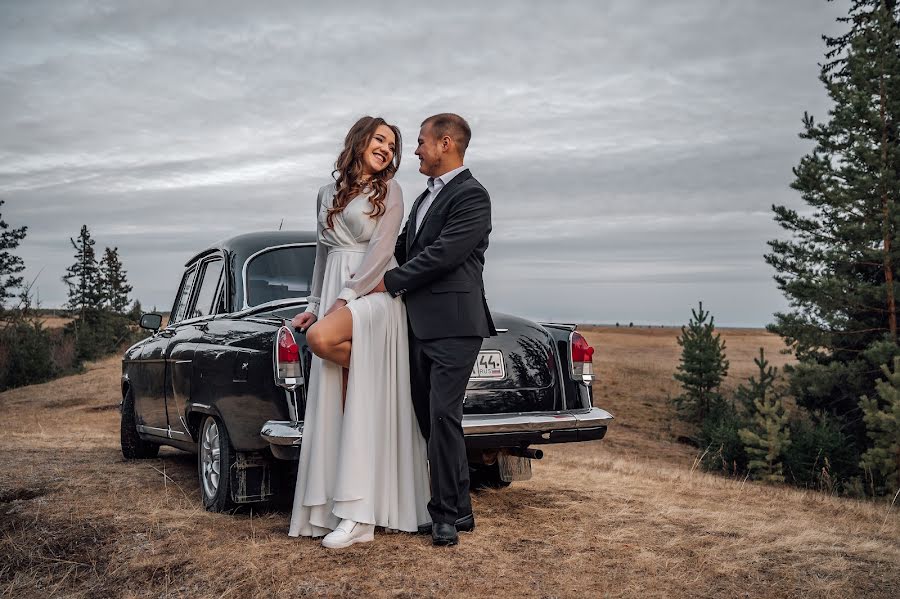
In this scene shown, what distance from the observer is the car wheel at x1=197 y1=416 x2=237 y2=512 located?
5.27 meters

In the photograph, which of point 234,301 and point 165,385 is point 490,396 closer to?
point 234,301

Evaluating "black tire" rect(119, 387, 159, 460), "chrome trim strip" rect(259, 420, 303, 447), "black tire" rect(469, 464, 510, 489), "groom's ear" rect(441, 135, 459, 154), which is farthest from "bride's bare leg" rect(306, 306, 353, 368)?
"black tire" rect(119, 387, 159, 460)

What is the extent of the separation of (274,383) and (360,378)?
683 mm

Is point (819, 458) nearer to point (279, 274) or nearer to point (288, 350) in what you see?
point (279, 274)

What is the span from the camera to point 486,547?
14.8 feet

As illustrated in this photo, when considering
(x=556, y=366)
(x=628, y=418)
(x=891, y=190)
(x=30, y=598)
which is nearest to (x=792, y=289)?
(x=891, y=190)

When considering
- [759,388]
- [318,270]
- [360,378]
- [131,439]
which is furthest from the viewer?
[759,388]

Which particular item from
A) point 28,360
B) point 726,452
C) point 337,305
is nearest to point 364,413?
point 337,305

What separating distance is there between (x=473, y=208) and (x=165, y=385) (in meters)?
3.56

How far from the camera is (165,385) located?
263 inches

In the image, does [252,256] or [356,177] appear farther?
[252,256]

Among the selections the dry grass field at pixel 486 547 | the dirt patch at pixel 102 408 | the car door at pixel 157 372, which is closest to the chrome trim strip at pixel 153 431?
the car door at pixel 157 372

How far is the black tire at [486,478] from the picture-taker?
6676 mm

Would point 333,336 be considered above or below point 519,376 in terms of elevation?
above
